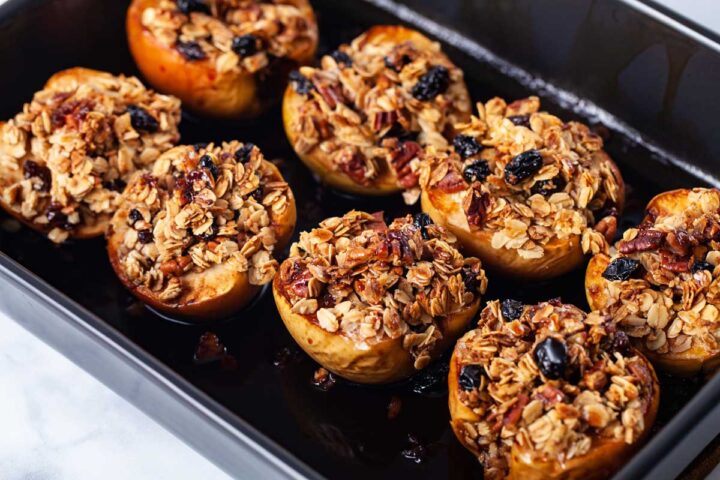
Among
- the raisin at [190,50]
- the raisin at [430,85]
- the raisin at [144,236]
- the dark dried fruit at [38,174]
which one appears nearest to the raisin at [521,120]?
the raisin at [430,85]

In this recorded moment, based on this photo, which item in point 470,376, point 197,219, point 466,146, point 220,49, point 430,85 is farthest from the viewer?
point 220,49

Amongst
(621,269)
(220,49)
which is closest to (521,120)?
(621,269)

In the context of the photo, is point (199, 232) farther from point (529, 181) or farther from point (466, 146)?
point (529, 181)

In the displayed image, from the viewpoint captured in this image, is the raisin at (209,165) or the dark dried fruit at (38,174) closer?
the raisin at (209,165)

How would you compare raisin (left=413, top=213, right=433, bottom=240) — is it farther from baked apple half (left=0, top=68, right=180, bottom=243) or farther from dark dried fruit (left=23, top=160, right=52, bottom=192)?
dark dried fruit (left=23, top=160, right=52, bottom=192)

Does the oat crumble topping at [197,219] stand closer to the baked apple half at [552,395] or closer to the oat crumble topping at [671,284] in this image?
the baked apple half at [552,395]

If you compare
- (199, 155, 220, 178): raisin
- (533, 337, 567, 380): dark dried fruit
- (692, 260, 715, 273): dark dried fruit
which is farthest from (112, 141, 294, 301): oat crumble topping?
(692, 260, 715, 273): dark dried fruit

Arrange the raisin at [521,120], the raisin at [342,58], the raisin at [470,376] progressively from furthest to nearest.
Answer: the raisin at [342,58] < the raisin at [521,120] < the raisin at [470,376]
